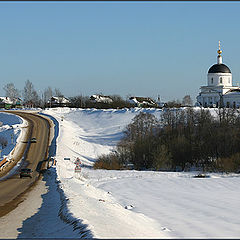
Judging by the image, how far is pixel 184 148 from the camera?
199ft

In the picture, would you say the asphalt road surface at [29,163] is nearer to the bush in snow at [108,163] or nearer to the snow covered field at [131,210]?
the snow covered field at [131,210]

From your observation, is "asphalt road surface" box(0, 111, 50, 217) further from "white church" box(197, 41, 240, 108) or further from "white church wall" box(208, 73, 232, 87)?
"white church wall" box(208, 73, 232, 87)

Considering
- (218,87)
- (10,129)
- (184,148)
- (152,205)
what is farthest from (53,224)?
(218,87)

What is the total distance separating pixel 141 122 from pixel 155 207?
51078 millimetres

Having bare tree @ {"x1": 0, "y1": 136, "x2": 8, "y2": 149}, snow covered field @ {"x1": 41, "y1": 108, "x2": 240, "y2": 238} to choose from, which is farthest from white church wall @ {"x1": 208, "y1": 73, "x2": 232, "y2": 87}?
snow covered field @ {"x1": 41, "y1": 108, "x2": 240, "y2": 238}

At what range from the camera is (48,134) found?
76312mm

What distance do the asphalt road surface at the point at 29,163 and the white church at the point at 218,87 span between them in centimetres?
4715

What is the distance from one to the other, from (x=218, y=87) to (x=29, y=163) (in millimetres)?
78783

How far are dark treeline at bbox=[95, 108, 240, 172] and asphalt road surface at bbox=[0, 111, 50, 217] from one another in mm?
7894

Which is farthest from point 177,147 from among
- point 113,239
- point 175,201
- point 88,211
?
point 113,239

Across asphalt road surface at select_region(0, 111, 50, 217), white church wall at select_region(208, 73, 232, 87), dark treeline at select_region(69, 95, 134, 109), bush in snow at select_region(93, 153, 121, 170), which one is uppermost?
white church wall at select_region(208, 73, 232, 87)

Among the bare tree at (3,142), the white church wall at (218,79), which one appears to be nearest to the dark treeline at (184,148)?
the bare tree at (3,142)

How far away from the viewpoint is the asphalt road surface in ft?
81.3

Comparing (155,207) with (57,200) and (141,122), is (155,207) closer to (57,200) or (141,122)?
(57,200)
